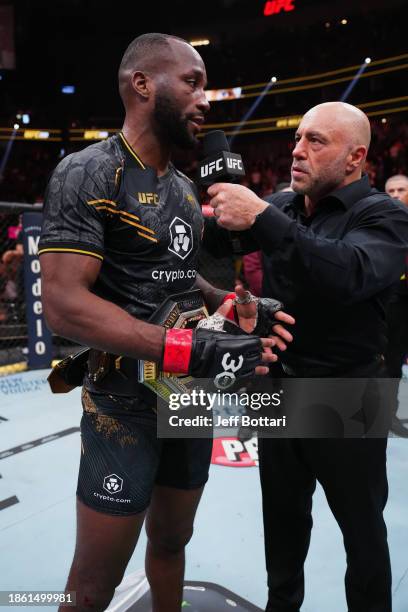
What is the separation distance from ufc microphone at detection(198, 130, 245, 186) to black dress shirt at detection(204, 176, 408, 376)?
0.47 ft

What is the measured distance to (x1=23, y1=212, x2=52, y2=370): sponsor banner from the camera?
16.1 feet

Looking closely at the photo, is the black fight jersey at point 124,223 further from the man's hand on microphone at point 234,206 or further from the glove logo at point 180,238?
the man's hand on microphone at point 234,206

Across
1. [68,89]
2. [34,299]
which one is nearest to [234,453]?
[34,299]

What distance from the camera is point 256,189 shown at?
15.3 metres

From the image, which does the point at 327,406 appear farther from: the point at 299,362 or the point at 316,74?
the point at 316,74

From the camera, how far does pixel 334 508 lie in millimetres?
1590

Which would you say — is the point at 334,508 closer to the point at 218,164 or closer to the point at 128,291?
the point at 128,291

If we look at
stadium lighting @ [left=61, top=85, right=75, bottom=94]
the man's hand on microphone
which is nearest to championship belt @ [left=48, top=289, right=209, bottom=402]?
the man's hand on microphone

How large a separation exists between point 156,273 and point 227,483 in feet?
5.77

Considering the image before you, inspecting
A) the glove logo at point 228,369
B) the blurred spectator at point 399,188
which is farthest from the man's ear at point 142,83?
the blurred spectator at point 399,188

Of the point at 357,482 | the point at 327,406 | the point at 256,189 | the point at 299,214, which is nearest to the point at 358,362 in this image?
the point at 327,406

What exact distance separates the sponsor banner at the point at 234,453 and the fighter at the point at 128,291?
63.3 inches

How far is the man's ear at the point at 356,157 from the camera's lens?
1600 millimetres

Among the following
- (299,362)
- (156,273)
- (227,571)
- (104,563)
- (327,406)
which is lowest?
(227,571)
